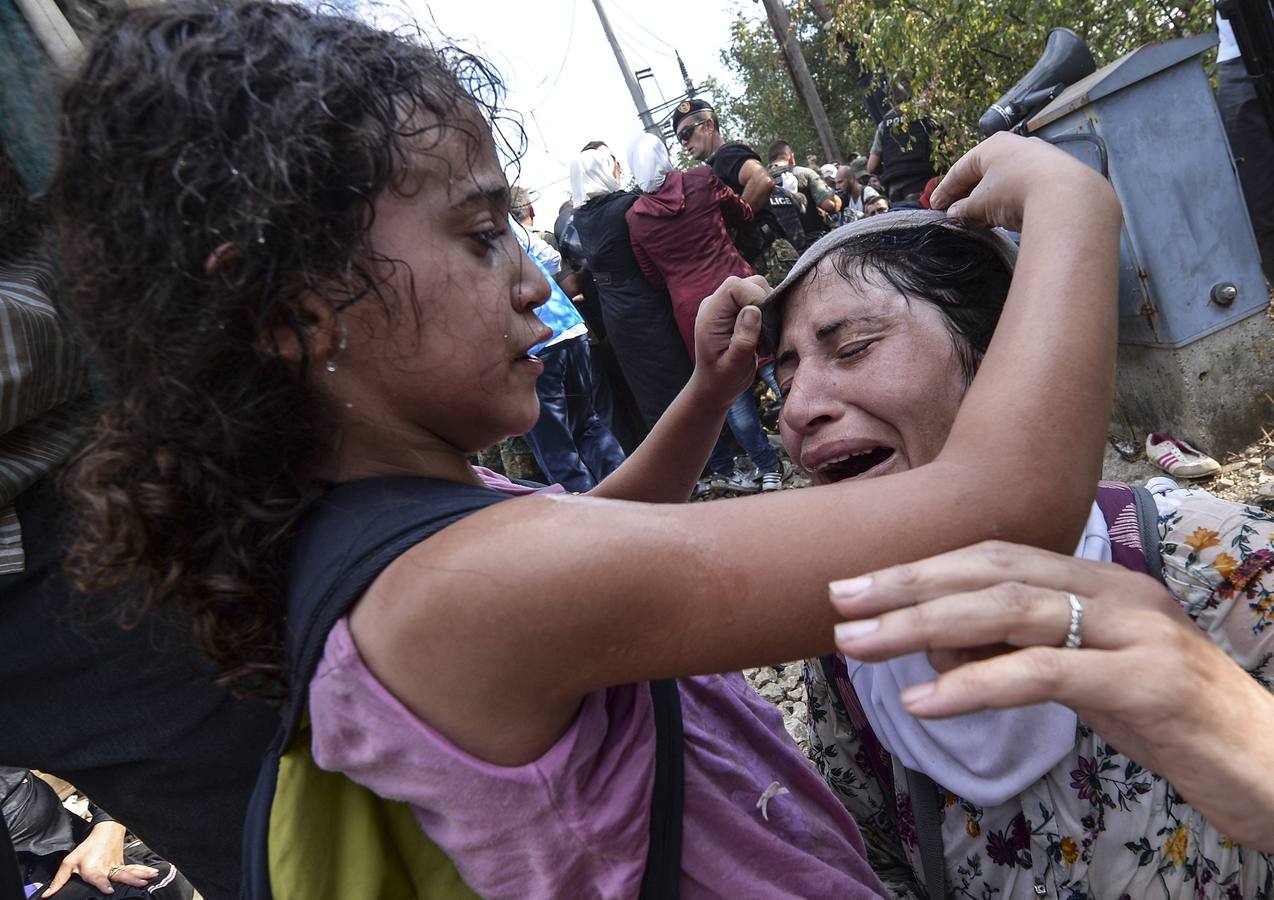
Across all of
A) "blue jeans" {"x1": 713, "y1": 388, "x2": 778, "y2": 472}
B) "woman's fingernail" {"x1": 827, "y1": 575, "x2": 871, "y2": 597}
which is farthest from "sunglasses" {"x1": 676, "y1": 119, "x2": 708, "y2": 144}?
"woman's fingernail" {"x1": 827, "y1": 575, "x2": 871, "y2": 597}

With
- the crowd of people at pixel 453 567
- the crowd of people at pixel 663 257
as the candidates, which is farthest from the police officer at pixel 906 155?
the crowd of people at pixel 453 567

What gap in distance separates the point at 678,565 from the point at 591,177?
619 cm

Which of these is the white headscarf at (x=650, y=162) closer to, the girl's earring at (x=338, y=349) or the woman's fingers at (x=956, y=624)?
the girl's earring at (x=338, y=349)

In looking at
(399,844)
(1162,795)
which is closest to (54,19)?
(399,844)

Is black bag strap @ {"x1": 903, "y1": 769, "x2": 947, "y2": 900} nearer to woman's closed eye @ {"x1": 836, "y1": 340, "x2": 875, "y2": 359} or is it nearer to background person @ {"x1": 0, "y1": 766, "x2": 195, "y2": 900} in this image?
woman's closed eye @ {"x1": 836, "y1": 340, "x2": 875, "y2": 359}

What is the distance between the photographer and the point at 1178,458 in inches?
181

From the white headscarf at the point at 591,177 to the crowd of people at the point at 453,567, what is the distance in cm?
534

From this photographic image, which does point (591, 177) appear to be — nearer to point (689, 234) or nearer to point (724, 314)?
point (689, 234)

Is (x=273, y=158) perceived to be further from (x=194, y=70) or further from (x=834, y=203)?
(x=834, y=203)

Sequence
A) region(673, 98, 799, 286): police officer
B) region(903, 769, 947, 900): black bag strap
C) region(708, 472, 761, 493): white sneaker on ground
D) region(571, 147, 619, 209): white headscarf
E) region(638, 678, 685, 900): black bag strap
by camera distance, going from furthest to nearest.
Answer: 1. region(708, 472, 761, 493): white sneaker on ground
2. region(571, 147, 619, 209): white headscarf
3. region(673, 98, 799, 286): police officer
4. region(903, 769, 947, 900): black bag strap
5. region(638, 678, 685, 900): black bag strap

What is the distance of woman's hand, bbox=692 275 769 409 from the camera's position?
1.81m

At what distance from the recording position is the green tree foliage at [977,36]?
18.9 ft

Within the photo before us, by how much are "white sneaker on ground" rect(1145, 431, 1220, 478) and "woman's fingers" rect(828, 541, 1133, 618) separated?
4287 millimetres

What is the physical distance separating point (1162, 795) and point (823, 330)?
→ 1049 mm
